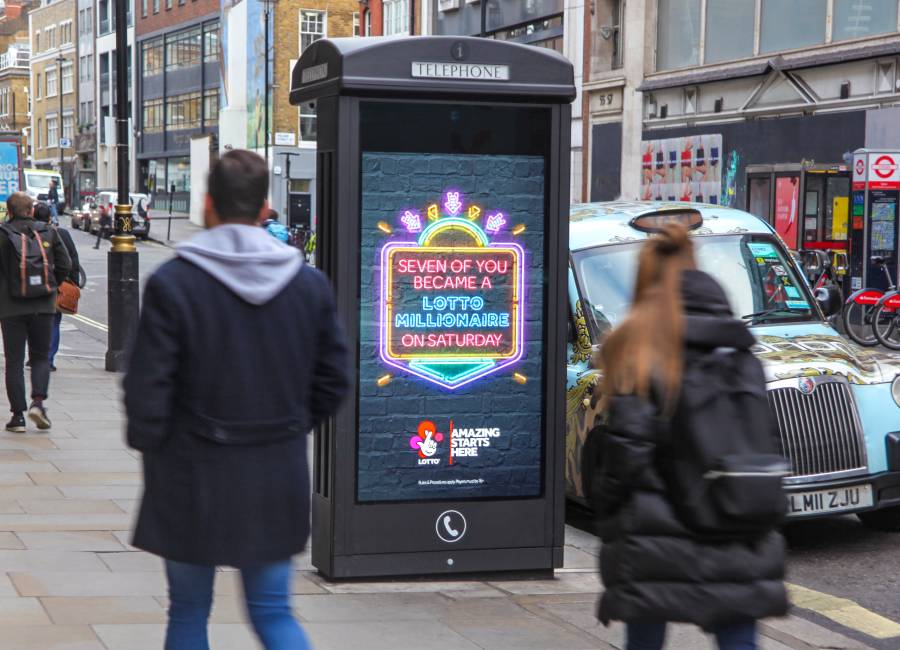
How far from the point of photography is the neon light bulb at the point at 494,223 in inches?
256

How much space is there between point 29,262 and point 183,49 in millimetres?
67207

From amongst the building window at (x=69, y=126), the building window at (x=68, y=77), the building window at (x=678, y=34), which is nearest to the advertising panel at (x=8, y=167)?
the building window at (x=678, y=34)

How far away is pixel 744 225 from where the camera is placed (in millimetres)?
9117

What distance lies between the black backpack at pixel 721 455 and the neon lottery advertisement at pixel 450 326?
2901 millimetres

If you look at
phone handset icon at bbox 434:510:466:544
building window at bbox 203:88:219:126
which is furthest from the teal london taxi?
building window at bbox 203:88:219:126

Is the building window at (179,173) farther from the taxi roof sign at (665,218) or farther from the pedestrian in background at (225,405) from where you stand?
the pedestrian in background at (225,405)

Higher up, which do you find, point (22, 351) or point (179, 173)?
point (179, 173)

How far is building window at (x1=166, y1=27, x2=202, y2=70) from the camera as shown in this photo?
73688 mm

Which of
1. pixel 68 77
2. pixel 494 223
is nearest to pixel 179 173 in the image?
pixel 68 77

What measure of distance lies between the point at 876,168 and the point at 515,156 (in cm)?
1660

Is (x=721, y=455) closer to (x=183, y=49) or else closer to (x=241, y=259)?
(x=241, y=259)

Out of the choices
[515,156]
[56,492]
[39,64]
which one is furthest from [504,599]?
[39,64]

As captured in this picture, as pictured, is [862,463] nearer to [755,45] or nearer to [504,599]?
[504,599]

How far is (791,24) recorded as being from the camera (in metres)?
27.7
